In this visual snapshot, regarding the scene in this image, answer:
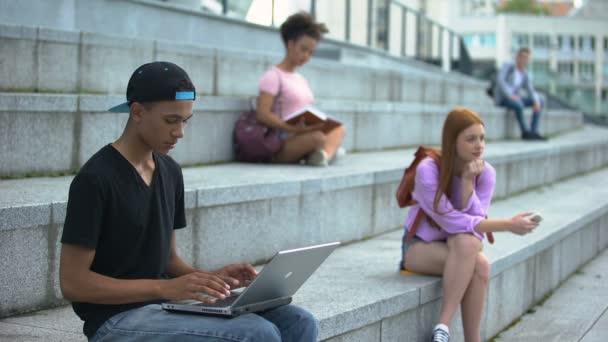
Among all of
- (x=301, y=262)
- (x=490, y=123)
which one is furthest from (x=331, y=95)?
(x=301, y=262)

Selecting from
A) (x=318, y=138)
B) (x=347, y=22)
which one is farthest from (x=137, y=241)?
(x=347, y=22)

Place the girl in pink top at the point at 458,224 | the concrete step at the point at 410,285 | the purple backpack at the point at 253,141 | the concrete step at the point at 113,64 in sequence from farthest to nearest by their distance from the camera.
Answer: the purple backpack at the point at 253,141
the concrete step at the point at 113,64
the girl in pink top at the point at 458,224
the concrete step at the point at 410,285

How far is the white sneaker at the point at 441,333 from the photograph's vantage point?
5437 mm

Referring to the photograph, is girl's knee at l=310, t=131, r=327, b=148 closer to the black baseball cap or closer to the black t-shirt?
the black t-shirt

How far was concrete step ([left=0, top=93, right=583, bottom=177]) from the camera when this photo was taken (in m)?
5.88

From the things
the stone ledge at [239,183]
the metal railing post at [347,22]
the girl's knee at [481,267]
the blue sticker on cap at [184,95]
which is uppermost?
the metal railing post at [347,22]

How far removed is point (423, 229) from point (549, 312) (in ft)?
6.15

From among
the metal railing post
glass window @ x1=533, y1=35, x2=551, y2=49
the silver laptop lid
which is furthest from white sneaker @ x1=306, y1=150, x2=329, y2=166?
glass window @ x1=533, y1=35, x2=551, y2=49

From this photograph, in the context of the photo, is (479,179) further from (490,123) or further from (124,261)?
(490,123)

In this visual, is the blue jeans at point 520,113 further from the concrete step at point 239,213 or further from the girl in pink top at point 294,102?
the girl in pink top at point 294,102

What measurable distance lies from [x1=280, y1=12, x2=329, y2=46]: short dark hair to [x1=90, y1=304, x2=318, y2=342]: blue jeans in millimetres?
5037

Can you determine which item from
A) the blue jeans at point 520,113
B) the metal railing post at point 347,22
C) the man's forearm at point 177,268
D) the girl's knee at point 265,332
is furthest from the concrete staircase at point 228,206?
the metal railing post at point 347,22

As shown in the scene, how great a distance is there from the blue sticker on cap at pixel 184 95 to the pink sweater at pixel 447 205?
2.54 m

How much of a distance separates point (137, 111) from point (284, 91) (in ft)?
16.5
